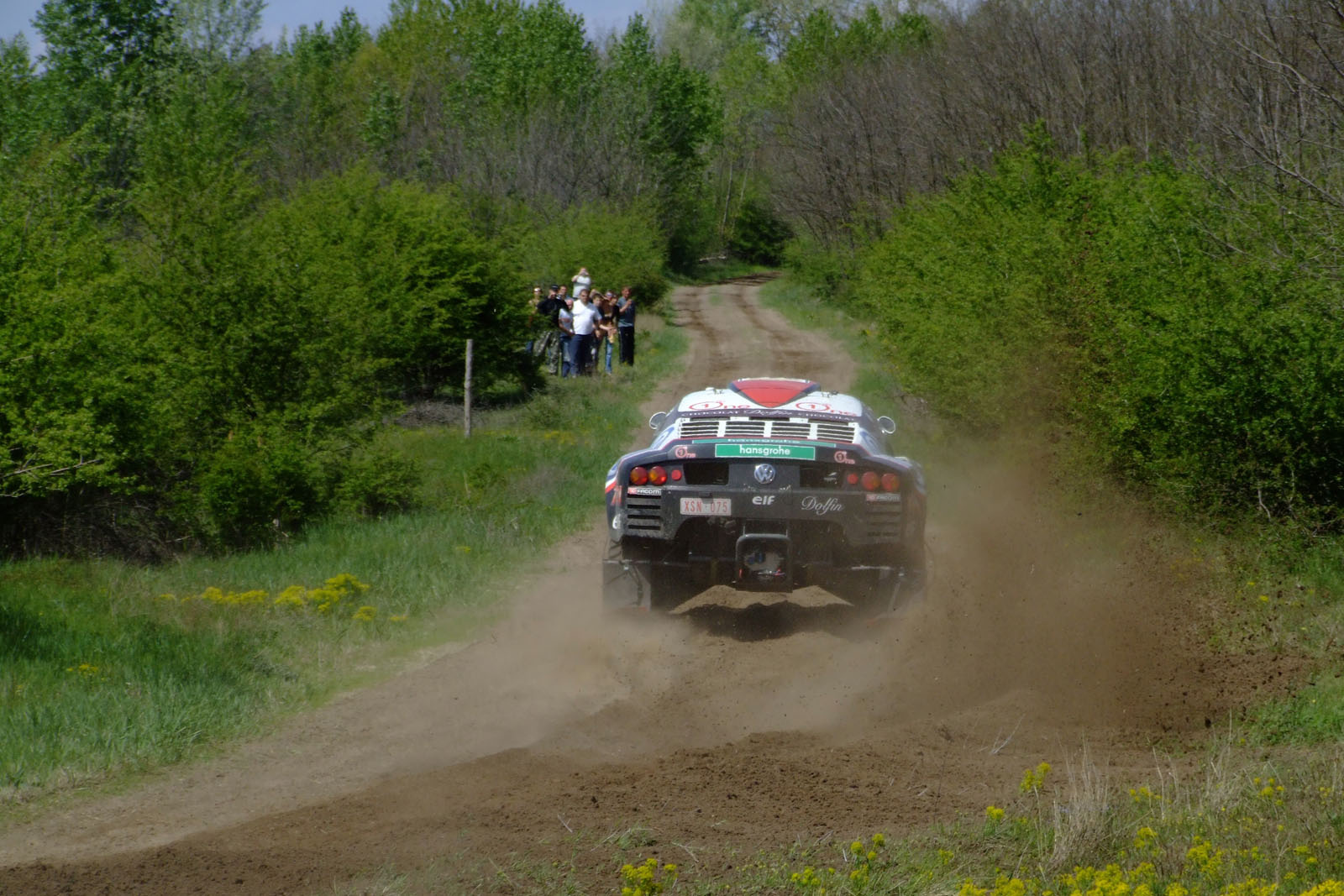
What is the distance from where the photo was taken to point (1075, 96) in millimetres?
28594

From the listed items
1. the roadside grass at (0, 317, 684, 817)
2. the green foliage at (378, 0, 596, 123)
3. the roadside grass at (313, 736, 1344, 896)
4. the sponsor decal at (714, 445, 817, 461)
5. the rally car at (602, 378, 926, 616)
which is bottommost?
the roadside grass at (0, 317, 684, 817)

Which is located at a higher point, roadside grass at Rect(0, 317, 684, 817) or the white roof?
the white roof

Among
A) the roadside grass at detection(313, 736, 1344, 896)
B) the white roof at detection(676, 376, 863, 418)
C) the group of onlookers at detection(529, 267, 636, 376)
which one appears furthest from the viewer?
Answer: the group of onlookers at detection(529, 267, 636, 376)

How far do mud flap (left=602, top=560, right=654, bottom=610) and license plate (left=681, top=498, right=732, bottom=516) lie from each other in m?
0.64

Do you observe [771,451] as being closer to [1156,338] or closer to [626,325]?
[1156,338]

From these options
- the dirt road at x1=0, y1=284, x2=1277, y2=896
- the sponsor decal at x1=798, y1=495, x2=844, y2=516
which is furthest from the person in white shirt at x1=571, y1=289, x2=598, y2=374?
the sponsor decal at x1=798, y1=495, x2=844, y2=516

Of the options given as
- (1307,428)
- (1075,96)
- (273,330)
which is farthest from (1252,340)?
(1075,96)

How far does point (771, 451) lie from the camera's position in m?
9.10

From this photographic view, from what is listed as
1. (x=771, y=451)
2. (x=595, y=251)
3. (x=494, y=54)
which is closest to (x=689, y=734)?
(x=771, y=451)

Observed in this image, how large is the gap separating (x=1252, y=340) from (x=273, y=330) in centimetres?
1084

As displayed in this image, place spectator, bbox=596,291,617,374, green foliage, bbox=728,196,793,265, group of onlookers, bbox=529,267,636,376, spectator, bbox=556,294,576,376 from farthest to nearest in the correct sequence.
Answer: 1. green foliage, bbox=728,196,793,265
2. spectator, bbox=596,291,617,374
3. spectator, bbox=556,294,576,376
4. group of onlookers, bbox=529,267,636,376

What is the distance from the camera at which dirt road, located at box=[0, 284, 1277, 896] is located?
19.3 ft

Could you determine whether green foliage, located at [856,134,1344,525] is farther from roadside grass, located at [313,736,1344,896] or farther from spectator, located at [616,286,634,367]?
spectator, located at [616,286,634,367]

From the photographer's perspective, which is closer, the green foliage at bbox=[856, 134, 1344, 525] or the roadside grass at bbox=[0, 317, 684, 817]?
the roadside grass at bbox=[0, 317, 684, 817]
